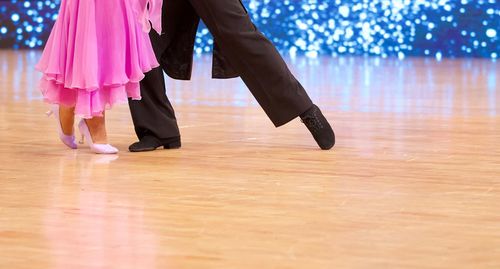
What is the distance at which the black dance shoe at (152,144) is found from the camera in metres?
3.10

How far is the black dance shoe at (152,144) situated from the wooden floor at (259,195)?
4 cm

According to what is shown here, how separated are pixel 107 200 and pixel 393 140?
1.32 meters

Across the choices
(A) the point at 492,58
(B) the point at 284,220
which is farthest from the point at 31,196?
(A) the point at 492,58

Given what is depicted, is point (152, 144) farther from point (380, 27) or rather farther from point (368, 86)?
point (380, 27)

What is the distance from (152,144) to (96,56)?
0.31m

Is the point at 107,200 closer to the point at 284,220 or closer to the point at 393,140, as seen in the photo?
the point at 284,220

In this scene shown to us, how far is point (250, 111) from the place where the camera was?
14.4 ft

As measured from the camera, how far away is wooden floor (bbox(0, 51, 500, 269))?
1722 millimetres

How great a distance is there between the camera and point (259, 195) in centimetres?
229

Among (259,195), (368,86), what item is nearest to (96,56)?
(259,195)

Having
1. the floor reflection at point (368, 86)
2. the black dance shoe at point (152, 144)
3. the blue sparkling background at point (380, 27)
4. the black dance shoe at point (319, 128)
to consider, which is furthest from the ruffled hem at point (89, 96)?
the blue sparkling background at point (380, 27)

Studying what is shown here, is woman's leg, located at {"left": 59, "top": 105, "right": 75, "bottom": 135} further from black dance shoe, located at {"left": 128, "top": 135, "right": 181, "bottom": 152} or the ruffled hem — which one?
black dance shoe, located at {"left": 128, "top": 135, "right": 181, "bottom": 152}

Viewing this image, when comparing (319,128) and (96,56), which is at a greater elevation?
(96,56)

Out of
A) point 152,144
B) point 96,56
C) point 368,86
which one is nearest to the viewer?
point 96,56
